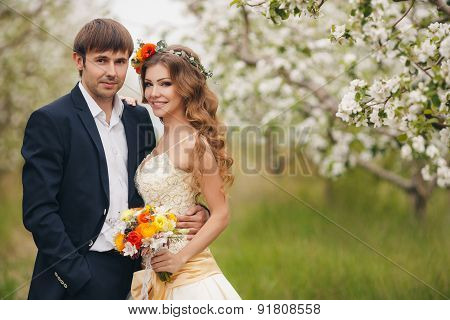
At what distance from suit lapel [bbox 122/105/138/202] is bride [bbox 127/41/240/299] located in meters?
0.04

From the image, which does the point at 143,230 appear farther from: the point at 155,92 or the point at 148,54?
the point at 148,54

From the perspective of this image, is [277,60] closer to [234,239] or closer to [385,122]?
[234,239]

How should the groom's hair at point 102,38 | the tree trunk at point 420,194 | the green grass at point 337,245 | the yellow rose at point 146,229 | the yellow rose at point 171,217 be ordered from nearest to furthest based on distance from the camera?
the yellow rose at point 146,229 < the yellow rose at point 171,217 < the groom's hair at point 102,38 < the green grass at point 337,245 < the tree trunk at point 420,194

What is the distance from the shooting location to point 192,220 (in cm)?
289

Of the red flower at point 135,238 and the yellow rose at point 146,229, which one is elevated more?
the yellow rose at point 146,229

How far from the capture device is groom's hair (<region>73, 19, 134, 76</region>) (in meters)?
2.78

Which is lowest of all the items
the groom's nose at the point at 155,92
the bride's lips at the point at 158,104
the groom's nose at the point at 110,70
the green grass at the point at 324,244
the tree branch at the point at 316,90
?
the green grass at the point at 324,244

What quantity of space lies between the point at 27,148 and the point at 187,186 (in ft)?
2.60

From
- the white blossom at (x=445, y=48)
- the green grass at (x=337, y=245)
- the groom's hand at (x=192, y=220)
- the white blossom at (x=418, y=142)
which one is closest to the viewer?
the white blossom at (x=445, y=48)

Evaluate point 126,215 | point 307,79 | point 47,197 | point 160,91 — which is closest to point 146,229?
point 126,215

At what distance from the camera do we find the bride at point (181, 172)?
2.82 meters

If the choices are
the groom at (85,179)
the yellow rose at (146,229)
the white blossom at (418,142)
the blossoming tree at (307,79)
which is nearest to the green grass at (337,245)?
the blossoming tree at (307,79)

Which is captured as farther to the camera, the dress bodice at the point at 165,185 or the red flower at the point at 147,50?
the red flower at the point at 147,50

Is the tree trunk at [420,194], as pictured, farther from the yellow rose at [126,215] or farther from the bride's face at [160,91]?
the yellow rose at [126,215]
